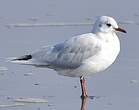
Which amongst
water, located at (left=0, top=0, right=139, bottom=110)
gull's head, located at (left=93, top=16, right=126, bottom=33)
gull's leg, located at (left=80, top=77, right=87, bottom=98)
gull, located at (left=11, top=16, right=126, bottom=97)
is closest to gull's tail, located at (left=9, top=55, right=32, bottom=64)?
gull, located at (left=11, top=16, right=126, bottom=97)

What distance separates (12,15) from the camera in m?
9.49

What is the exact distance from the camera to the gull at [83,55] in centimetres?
671

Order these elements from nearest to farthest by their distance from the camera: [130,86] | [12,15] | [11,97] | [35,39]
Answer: [11,97] → [130,86] → [35,39] → [12,15]

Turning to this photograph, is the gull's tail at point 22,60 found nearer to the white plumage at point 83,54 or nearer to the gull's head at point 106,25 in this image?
the white plumage at point 83,54

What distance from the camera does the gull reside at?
22.0 feet

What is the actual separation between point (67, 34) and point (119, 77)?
5.87 ft

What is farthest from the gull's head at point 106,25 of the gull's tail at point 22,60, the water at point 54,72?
the gull's tail at point 22,60

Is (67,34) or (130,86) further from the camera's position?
(67,34)

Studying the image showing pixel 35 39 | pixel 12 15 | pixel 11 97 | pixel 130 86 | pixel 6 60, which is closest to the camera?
pixel 11 97

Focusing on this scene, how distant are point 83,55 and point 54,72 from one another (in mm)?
659

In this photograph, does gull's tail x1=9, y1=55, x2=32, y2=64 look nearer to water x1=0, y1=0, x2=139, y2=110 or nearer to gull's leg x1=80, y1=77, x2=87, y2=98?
water x1=0, y1=0, x2=139, y2=110

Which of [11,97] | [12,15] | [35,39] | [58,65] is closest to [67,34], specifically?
[35,39]

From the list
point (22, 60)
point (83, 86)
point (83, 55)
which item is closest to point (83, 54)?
point (83, 55)

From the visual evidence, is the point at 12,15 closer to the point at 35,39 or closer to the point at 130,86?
the point at 35,39
